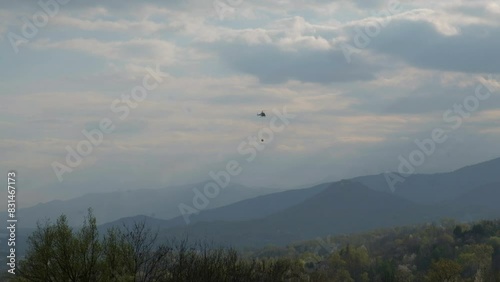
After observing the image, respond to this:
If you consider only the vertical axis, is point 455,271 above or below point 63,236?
below

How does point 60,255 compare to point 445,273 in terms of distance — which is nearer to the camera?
point 60,255

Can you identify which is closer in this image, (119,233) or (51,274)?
(51,274)

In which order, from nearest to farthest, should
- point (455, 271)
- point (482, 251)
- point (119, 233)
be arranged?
point (119, 233) < point (455, 271) < point (482, 251)

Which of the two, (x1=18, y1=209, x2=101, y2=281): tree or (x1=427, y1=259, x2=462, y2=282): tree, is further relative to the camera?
(x1=427, y1=259, x2=462, y2=282): tree

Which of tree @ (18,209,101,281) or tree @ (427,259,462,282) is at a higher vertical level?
tree @ (18,209,101,281)

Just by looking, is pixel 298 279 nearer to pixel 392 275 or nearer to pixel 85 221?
pixel 85 221

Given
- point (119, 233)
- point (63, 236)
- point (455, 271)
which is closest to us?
A: point (63, 236)

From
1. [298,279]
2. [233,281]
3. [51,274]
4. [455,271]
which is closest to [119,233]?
[51,274]

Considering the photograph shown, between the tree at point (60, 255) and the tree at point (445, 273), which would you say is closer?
the tree at point (60, 255)

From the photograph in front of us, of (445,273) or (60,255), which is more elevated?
(60,255)

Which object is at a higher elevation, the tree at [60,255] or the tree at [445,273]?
the tree at [60,255]

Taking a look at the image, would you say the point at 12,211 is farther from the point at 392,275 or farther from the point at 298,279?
the point at 392,275
